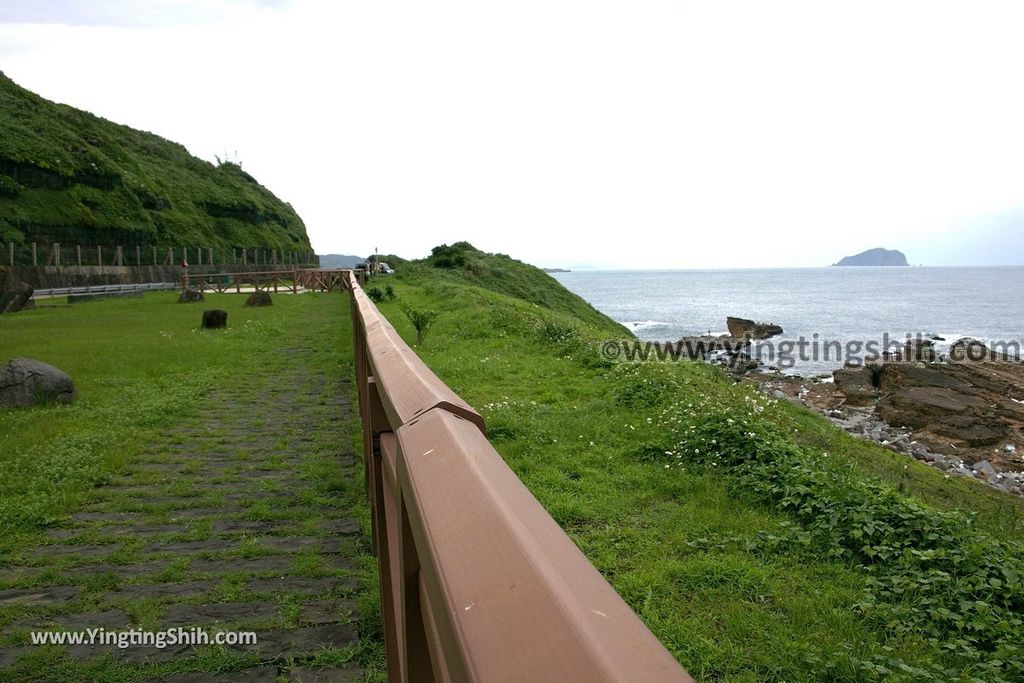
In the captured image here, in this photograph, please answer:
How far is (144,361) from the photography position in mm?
10516

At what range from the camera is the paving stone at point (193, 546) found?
13.5ft

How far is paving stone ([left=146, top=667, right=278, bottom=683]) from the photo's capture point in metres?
2.88

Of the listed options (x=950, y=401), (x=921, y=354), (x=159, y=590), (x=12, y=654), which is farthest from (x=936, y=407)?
(x=12, y=654)

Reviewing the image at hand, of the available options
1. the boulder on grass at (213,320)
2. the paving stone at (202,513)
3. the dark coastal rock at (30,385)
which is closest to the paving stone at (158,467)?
the paving stone at (202,513)

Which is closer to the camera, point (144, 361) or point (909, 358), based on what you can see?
point (144, 361)

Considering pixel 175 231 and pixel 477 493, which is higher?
pixel 175 231

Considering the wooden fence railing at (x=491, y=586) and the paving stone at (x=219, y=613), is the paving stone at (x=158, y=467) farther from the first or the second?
the wooden fence railing at (x=491, y=586)

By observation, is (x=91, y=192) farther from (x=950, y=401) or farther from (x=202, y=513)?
(x=202, y=513)

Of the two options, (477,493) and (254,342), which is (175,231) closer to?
(254,342)

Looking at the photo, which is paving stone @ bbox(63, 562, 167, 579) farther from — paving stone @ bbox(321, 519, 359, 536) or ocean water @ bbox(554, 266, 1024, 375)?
ocean water @ bbox(554, 266, 1024, 375)

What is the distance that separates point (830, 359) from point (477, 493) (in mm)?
30186

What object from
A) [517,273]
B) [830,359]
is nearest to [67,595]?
[830,359]

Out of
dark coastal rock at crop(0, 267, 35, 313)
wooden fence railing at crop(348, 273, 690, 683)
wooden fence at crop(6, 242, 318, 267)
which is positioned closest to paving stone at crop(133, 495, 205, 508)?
wooden fence railing at crop(348, 273, 690, 683)

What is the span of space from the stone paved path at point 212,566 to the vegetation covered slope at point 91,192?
35.1 m
